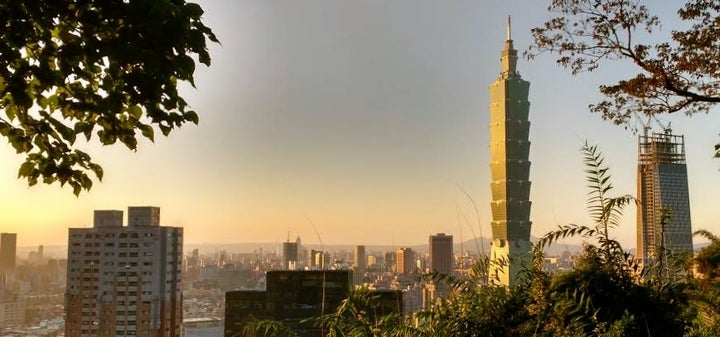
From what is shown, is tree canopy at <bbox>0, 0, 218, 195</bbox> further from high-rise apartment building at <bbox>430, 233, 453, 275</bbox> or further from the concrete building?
the concrete building

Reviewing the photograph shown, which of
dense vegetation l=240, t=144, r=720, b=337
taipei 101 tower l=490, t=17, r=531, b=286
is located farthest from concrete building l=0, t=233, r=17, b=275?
taipei 101 tower l=490, t=17, r=531, b=286

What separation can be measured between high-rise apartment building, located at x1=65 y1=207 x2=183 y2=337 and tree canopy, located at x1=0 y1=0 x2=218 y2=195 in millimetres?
49598

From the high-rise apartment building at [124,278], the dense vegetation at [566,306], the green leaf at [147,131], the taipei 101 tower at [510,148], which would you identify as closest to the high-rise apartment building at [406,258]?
the dense vegetation at [566,306]

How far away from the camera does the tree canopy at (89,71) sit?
1671 mm

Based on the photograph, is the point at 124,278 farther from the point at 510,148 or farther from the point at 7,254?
the point at 510,148

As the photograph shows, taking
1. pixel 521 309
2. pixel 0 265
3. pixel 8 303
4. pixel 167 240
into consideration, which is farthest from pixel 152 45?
pixel 8 303

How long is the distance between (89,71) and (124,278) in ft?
167

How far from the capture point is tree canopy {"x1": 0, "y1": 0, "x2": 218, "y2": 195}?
167 centimetres

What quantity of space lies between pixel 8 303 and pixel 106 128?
68078 millimetres

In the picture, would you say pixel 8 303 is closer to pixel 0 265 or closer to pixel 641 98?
pixel 0 265

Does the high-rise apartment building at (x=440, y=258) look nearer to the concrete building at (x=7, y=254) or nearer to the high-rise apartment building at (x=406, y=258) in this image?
the high-rise apartment building at (x=406, y=258)

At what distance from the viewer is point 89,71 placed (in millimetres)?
1944

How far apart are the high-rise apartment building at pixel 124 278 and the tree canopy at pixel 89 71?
4960 centimetres

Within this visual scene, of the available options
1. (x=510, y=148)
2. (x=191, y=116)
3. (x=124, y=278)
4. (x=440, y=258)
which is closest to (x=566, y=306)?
(x=191, y=116)
